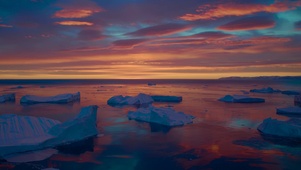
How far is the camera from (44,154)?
30.3 ft

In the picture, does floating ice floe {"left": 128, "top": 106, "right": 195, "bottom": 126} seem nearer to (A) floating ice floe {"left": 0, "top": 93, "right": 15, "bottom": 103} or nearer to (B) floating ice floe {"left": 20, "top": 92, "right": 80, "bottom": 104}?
(B) floating ice floe {"left": 20, "top": 92, "right": 80, "bottom": 104}

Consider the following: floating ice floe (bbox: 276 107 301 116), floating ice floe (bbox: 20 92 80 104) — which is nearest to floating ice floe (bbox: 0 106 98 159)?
floating ice floe (bbox: 20 92 80 104)

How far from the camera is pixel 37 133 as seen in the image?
1090cm

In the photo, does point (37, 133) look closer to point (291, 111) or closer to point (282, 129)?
point (282, 129)

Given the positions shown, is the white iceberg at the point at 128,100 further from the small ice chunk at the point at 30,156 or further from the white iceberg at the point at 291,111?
the small ice chunk at the point at 30,156

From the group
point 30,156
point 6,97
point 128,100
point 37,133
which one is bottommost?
point 30,156

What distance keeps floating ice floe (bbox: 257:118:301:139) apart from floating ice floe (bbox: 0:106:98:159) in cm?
810

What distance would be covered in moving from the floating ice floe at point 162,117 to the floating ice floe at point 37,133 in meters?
3.99

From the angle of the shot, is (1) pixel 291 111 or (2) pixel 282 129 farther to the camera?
(1) pixel 291 111

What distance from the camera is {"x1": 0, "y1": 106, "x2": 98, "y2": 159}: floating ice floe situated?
9.46 metres

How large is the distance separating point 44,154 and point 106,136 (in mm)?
3448

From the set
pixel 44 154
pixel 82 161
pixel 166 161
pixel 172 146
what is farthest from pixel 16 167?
pixel 172 146

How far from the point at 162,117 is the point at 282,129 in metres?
6.05

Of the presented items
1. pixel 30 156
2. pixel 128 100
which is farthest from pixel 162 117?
pixel 128 100
